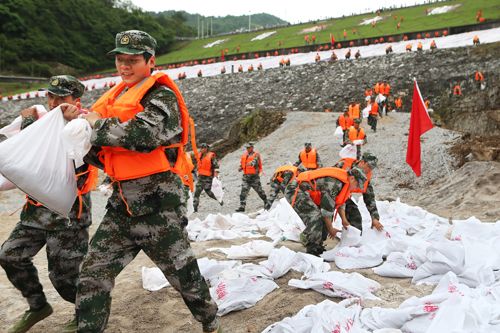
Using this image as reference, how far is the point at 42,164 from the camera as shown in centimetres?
282

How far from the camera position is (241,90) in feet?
96.9

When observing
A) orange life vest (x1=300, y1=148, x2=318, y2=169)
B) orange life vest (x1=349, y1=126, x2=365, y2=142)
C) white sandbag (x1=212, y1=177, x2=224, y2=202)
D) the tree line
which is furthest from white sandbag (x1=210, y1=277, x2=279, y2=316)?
the tree line

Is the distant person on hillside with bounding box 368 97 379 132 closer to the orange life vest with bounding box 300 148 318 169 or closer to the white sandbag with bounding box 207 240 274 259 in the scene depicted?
the orange life vest with bounding box 300 148 318 169

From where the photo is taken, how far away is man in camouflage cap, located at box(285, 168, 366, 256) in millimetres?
5676

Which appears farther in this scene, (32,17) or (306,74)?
(32,17)

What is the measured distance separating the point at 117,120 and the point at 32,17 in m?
81.7

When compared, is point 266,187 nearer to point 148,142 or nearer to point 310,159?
point 310,159

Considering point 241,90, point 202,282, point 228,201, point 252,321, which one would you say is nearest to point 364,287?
point 252,321

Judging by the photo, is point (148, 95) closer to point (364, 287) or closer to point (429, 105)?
point (364, 287)

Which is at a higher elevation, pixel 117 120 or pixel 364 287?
pixel 117 120

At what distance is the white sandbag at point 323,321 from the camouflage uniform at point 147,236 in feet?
2.17

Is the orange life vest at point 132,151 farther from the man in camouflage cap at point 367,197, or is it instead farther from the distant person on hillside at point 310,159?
the distant person on hillside at point 310,159

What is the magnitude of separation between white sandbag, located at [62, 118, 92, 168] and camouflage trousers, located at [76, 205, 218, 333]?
427 millimetres

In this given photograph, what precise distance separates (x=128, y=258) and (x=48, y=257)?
91cm
